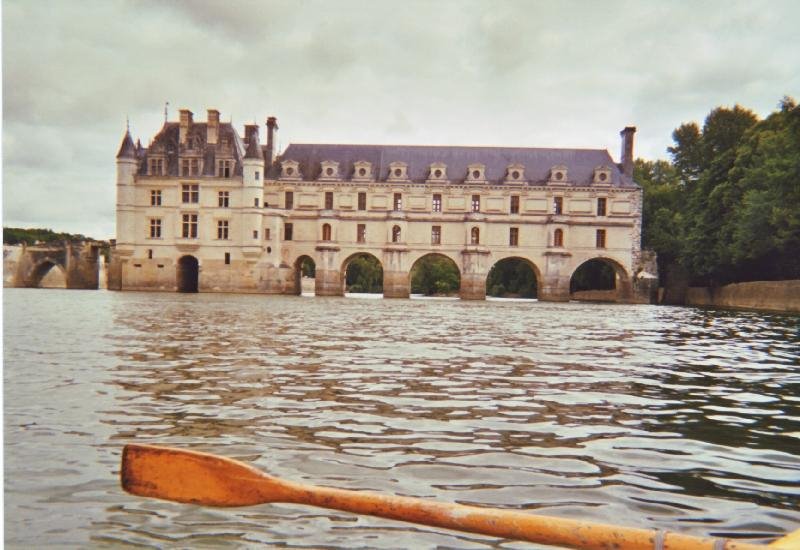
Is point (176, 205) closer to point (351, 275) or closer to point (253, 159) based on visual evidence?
point (253, 159)

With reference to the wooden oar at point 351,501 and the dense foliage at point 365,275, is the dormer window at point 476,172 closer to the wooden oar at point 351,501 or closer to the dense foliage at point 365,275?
the dense foliage at point 365,275

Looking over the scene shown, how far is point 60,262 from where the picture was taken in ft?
174

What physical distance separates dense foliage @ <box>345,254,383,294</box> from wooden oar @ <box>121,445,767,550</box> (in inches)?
2897

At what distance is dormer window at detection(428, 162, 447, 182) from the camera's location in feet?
163

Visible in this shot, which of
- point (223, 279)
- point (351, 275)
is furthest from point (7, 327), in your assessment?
point (351, 275)

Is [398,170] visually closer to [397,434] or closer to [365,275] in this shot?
[365,275]

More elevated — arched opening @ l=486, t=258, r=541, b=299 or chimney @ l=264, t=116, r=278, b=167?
chimney @ l=264, t=116, r=278, b=167

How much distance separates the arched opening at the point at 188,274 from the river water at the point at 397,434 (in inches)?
1570

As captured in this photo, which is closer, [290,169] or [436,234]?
[436,234]

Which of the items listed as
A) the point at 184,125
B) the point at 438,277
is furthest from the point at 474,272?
the point at 438,277

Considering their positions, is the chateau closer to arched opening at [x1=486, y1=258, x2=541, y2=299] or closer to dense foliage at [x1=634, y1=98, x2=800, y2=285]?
dense foliage at [x1=634, y1=98, x2=800, y2=285]

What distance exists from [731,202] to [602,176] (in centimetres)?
956

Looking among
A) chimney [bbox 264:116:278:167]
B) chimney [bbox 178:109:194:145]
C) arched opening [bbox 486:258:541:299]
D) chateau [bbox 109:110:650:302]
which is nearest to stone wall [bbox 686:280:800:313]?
chateau [bbox 109:110:650:302]

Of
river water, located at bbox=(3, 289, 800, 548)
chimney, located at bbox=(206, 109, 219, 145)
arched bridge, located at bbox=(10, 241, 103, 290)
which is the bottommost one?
river water, located at bbox=(3, 289, 800, 548)
